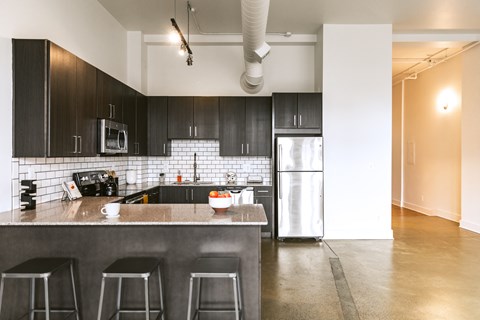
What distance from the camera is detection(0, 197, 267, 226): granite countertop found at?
2.64 m

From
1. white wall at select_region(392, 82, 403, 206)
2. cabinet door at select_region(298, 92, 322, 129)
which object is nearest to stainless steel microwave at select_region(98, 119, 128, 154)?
cabinet door at select_region(298, 92, 322, 129)

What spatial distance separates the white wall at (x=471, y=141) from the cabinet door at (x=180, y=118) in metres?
5.04

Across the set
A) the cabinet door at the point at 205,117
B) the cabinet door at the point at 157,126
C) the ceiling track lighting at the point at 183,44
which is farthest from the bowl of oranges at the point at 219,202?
the cabinet door at the point at 157,126

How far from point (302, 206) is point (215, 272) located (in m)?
3.53

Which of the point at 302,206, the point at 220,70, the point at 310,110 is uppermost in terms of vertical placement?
the point at 220,70

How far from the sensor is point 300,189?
18.8ft

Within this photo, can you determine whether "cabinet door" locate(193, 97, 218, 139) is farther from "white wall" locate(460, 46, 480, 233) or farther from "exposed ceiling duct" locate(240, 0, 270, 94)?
"white wall" locate(460, 46, 480, 233)

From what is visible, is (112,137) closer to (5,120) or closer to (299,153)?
(5,120)

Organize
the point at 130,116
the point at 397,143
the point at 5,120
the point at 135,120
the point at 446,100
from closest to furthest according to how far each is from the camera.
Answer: the point at 5,120 → the point at 130,116 → the point at 135,120 → the point at 446,100 → the point at 397,143

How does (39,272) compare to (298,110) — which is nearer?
(39,272)

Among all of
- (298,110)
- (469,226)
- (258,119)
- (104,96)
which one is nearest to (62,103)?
(104,96)

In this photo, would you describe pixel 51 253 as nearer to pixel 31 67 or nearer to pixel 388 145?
pixel 31 67

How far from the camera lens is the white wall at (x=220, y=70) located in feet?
21.4

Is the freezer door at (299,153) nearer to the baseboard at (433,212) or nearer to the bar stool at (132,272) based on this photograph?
the bar stool at (132,272)
